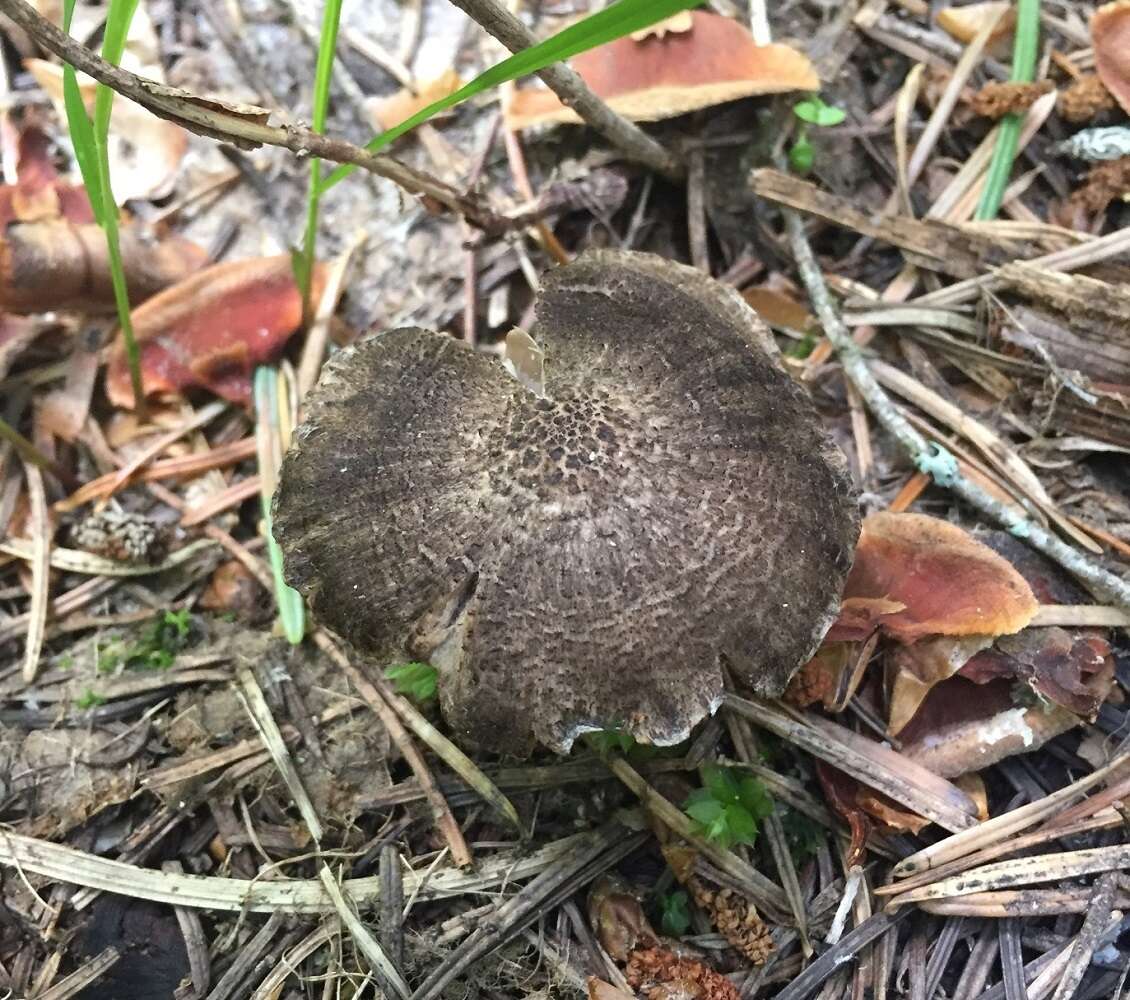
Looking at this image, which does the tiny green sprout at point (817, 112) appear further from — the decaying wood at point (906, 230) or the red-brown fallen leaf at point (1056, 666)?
the red-brown fallen leaf at point (1056, 666)

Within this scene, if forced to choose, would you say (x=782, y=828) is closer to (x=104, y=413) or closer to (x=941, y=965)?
(x=941, y=965)

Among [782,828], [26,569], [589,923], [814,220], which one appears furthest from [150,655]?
[814,220]

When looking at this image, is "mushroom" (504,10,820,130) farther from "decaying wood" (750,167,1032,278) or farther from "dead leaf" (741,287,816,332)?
"dead leaf" (741,287,816,332)

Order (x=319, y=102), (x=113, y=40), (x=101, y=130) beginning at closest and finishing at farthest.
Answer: (x=113, y=40)
(x=101, y=130)
(x=319, y=102)

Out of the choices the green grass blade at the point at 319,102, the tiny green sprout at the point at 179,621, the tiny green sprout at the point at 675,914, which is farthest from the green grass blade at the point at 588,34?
the tiny green sprout at the point at 675,914

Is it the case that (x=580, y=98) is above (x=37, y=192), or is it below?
above

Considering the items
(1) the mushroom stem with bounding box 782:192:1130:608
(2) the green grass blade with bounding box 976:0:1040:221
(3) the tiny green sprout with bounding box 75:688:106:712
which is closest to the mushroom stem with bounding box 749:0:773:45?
(1) the mushroom stem with bounding box 782:192:1130:608

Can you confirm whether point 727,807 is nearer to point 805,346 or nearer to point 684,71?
point 805,346

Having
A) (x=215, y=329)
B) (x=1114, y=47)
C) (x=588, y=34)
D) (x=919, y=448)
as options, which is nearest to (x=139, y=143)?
(x=215, y=329)
